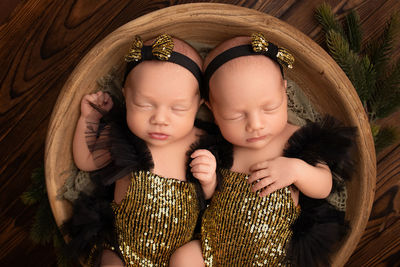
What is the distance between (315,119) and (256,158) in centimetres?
31

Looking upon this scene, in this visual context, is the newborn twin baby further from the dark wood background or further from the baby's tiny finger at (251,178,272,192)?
the dark wood background

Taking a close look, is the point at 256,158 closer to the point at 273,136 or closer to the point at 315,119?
the point at 273,136

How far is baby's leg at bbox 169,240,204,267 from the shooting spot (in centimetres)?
130

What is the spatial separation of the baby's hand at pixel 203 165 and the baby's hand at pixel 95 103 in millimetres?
406

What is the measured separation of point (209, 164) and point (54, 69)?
943mm

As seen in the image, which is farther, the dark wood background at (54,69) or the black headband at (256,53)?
the dark wood background at (54,69)

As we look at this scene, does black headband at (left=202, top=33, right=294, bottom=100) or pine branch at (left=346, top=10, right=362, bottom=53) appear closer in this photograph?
black headband at (left=202, top=33, right=294, bottom=100)

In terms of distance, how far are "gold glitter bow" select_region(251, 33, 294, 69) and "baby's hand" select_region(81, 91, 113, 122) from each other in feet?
2.01

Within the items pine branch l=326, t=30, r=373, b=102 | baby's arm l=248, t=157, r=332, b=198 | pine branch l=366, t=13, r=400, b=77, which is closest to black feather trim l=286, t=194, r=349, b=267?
baby's arm l=248, t=157, r=332, b=198

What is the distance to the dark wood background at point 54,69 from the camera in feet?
5.36

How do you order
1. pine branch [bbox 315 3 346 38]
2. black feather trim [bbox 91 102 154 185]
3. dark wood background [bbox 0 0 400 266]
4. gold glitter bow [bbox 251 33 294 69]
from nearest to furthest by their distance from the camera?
gold glitter bow [bbox 251 33 294 69] → black feather trim [bbox 91 102 154 185] → pine branch [bbox 315 3 346 38] → dark wood background [bbox 0 0 400 266]

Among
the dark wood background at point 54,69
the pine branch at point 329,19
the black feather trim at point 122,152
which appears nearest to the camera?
the black feather trim at point 122,152

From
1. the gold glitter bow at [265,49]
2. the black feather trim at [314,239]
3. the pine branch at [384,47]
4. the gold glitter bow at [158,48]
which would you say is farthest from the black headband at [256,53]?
the black feather trim at [314,239]

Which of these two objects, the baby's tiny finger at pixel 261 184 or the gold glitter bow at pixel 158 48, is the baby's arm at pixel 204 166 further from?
the gold glitter bow at pixel 158 48
